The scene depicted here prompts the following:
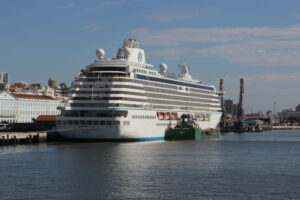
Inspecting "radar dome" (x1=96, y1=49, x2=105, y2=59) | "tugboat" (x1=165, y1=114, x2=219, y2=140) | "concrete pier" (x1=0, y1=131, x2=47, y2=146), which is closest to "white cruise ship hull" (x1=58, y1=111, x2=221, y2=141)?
"concrete pier" (x1=0, y1=131, x2=47, y2=146)

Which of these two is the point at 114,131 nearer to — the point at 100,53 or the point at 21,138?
the point at 21,138

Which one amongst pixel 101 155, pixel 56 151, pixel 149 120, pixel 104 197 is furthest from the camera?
pixel 149 120

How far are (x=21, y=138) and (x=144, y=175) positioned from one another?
39222 millimetres

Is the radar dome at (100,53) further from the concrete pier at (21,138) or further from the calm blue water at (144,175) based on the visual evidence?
the calm blue water at (144,175)

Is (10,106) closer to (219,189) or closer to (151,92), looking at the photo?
(151,92)

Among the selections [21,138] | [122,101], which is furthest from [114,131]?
[21,138]

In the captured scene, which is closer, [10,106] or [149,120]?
[149,120]

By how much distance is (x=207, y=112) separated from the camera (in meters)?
115

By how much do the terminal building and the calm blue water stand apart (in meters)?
71.1

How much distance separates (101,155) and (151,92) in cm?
3145

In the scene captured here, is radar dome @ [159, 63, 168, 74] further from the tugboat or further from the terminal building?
the terminal building

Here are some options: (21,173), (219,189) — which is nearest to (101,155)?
(21,173)

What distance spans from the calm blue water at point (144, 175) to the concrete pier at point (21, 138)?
449 inches

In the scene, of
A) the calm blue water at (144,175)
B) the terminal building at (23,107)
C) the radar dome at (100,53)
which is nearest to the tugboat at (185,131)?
the radar dome at (100,53)
